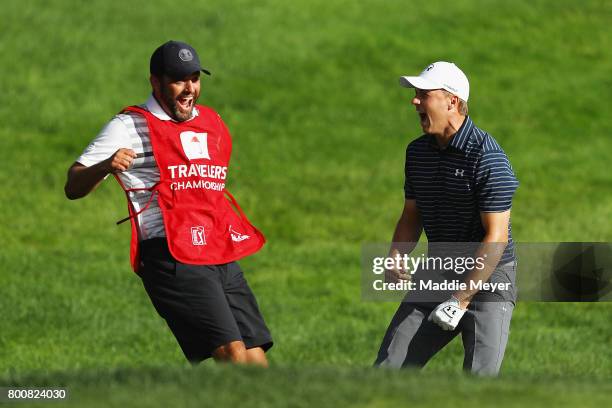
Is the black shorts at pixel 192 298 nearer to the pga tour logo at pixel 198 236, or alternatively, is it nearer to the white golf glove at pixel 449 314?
the pga tour logo at pixel 198 236

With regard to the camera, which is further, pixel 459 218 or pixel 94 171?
pixel 459 218

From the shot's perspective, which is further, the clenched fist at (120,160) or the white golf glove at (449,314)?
the white golf glove at (449,314)

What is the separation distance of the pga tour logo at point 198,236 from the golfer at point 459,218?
4.09ft

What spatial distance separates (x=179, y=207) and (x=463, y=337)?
6.34ft

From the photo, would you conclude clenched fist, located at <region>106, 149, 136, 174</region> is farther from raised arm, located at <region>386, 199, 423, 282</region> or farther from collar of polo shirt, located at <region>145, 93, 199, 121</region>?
raised arm, located at <region>386, 199, 423, 282</region>

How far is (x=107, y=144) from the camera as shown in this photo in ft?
27.4

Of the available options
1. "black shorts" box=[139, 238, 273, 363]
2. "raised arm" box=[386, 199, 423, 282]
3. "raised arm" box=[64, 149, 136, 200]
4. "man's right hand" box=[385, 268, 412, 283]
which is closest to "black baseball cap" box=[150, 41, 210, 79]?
"raised arm" box=[64, 149, 136, 200]

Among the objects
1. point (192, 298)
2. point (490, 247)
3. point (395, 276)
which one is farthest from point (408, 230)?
point (192, 298)

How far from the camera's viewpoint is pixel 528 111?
86.9 ft

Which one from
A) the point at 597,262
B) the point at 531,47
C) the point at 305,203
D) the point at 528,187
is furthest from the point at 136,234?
the point at 531,47

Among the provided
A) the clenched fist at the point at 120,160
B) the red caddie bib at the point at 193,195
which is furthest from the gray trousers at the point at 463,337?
the clenched fist at the point at 120,160

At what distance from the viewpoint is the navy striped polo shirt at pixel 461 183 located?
26.8 ft

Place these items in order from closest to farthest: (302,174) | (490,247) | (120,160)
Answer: (120,160)
(490,247)
(302,174)

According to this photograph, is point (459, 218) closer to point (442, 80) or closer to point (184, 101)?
point (442, 80)
